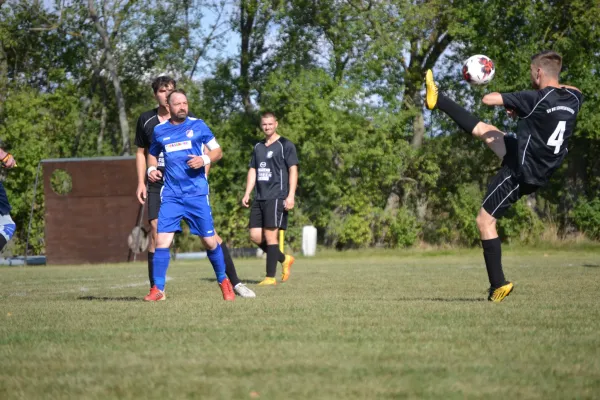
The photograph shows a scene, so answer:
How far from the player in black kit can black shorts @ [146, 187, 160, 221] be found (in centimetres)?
294

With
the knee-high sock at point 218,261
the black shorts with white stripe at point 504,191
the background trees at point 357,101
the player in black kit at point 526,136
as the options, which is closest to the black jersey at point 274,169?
the knee-high sock at point 218,261

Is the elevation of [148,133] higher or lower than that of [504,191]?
higher

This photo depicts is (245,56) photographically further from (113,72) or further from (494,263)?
(494,263)

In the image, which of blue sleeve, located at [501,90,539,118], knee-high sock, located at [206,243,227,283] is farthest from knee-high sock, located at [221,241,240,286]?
blue sleeve, located at [501,90,539,118]

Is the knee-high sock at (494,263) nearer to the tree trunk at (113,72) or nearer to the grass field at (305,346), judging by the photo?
the grass field at (305,346)

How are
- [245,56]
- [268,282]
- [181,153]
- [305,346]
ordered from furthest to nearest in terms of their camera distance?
[245,56] → [268,282] → [181,153] → [305,346]

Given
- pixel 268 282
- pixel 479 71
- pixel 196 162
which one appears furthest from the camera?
pixel 268 282

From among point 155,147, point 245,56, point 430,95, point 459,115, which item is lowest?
point 155,147

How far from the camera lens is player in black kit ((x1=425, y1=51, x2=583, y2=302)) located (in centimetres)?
769

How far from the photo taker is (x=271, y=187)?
11914 millimetres

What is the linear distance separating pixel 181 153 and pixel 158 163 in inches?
35.5

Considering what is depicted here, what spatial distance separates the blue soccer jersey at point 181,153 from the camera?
8.41m

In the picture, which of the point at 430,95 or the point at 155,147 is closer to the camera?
the point at 430,95

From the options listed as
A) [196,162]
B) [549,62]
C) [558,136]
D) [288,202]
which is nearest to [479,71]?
[549,62]
